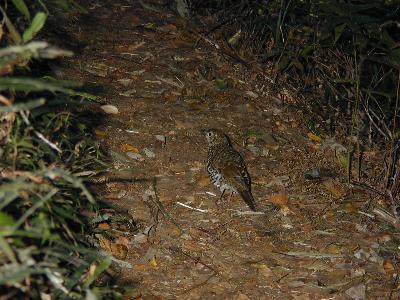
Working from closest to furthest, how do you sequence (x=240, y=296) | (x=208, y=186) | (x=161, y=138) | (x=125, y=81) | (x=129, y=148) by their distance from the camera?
1. (x=240, y=296)
2. (x=208, y=186)
3. (x=129, y=148)
4. (x=161, y=138)
5. (x=125, y=81)

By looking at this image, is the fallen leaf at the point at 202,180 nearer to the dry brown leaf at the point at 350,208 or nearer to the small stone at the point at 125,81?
the dry brown leaf at the point at 350,208

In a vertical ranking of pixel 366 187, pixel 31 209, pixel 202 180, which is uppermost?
pixel 31 209

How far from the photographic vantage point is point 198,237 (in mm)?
5375

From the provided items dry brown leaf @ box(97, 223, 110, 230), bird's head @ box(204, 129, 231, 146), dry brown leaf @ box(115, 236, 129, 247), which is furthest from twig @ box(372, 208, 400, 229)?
dry brown leaf @ box(97, 223, 110, 230)

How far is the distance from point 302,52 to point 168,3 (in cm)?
233

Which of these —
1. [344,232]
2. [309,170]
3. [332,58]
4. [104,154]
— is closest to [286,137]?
[309,170]

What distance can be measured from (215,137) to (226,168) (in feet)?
1.62

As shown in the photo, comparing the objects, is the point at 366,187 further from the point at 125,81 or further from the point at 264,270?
the point at 125,81

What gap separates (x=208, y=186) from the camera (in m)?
6.09

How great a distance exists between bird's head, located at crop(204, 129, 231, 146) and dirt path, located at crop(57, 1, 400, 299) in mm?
205

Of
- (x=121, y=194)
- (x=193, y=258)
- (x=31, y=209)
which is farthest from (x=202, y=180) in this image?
(x=31, y=209)

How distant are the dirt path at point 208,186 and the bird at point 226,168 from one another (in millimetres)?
132

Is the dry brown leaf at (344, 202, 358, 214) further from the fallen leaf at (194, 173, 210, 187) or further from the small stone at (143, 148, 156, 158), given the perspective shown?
the small stone at (143, 148, 156, 158)

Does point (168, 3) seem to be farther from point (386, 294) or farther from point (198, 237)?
point (386, 294)
